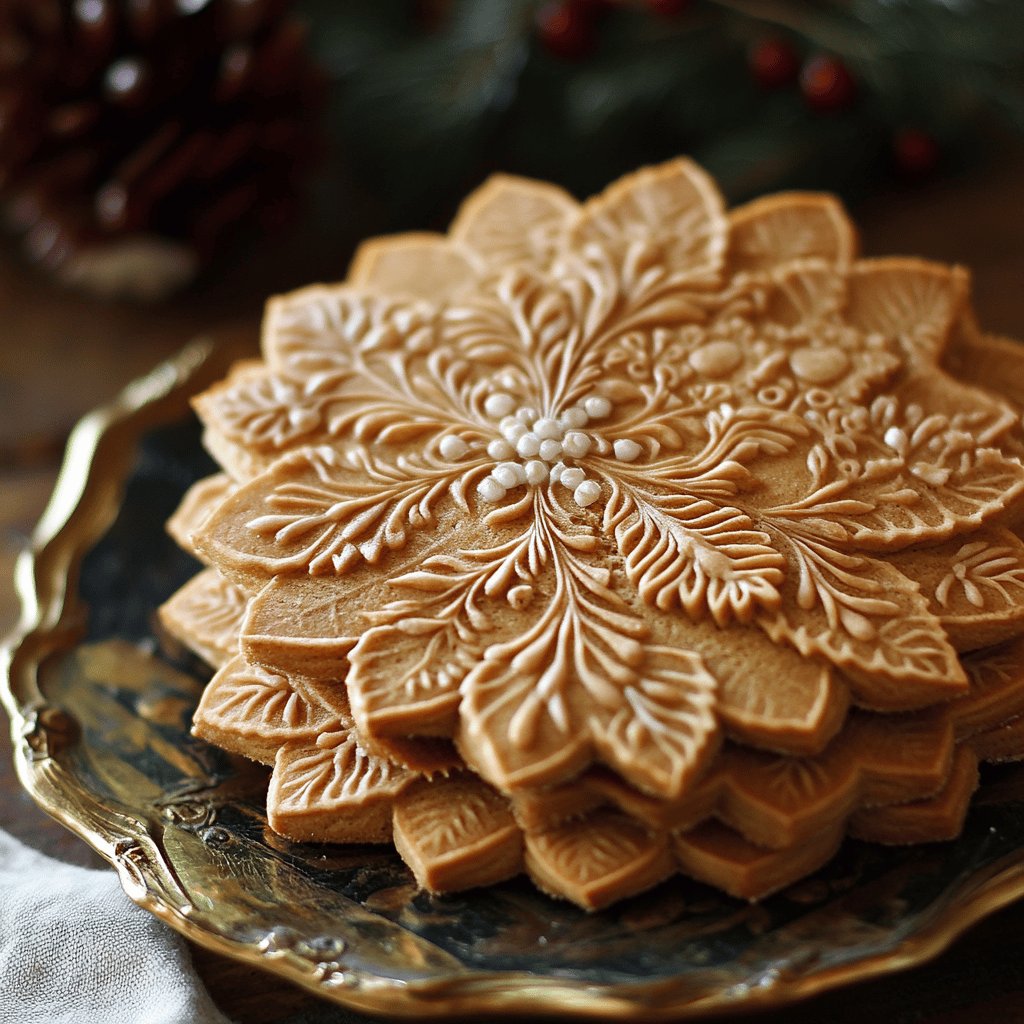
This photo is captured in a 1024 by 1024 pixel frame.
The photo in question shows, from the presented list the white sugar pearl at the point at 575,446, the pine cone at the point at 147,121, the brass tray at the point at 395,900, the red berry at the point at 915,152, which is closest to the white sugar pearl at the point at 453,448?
the white sugar pearl at the point at 575,446

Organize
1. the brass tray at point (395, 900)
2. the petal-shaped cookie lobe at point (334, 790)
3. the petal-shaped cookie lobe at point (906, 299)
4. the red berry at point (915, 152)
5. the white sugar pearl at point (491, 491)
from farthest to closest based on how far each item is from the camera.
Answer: the red berry at point (915, 152) → the petal-shaped cookie lobe at point (906, 299) → the white sugar pearl at point (491, 491) → the petal-shaped cookie lobe at point (334, 790) → the brass tray at point (395, 900)

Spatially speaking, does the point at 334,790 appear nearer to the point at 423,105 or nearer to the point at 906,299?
the point at 906,299

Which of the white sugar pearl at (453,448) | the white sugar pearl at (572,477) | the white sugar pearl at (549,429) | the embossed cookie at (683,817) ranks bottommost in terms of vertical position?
the embossed cookie at (683,817)

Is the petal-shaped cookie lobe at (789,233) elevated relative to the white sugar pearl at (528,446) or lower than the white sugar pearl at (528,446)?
lower

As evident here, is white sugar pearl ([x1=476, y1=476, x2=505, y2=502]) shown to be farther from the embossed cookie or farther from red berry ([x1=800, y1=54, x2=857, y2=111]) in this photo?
red berry ([x1=800, y1=54, x2=857, y2=111])

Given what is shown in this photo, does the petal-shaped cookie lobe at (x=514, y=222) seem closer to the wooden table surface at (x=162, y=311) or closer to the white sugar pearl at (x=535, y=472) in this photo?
the white sugar pearl at (x=535, y=472)
